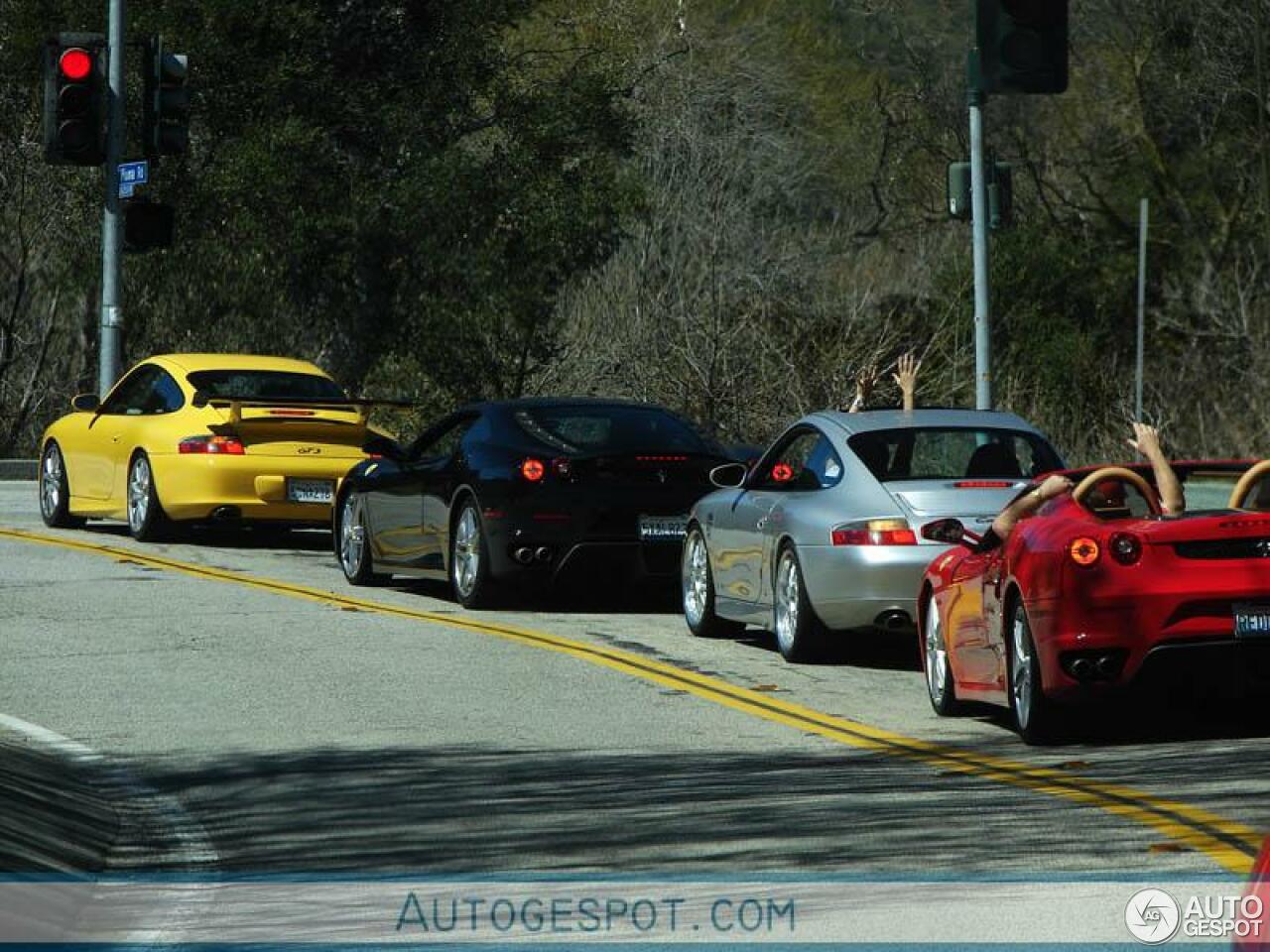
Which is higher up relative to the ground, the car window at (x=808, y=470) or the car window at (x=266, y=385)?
the car window at (x=266, y=385)

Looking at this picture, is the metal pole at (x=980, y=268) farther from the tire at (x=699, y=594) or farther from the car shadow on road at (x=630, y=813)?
the car shadow on road at (x=630, y=813)

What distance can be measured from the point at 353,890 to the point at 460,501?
9.72 meters

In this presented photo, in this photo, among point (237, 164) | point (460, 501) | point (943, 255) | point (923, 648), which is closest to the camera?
point (923, 648)

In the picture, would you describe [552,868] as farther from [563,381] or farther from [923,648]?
[563,381]

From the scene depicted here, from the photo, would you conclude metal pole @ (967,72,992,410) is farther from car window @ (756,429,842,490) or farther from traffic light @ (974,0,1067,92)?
car window @ (756,429,842,490)

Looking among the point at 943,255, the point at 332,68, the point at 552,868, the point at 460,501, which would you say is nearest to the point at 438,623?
the point at 460,501

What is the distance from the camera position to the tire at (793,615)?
1442 centimetres

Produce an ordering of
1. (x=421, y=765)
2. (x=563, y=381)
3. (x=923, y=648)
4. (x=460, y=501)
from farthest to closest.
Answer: (x=563, y=381)
(x=460, y=501)
(x=923, y=648)
(x=421, y=765)

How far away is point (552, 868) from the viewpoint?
8.38 meters

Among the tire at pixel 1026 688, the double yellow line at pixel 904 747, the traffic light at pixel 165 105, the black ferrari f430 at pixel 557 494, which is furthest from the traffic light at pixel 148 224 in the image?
the tire at pixel 1026 688

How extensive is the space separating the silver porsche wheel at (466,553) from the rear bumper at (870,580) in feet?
12.5

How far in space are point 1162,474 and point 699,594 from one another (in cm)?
525

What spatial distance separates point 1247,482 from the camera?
1156 cm

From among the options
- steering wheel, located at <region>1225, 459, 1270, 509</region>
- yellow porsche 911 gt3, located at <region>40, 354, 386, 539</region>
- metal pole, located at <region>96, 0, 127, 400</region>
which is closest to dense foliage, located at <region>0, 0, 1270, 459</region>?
metal pole, located at <region>96, 0, 127, 400</region>
